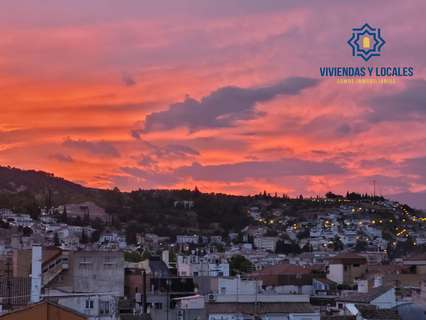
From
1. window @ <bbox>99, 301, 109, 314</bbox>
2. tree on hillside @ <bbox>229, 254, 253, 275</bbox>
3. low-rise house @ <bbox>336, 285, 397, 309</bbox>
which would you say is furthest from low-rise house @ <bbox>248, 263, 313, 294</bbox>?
window @ <bbox>99, 301, 109, 314</bbox>

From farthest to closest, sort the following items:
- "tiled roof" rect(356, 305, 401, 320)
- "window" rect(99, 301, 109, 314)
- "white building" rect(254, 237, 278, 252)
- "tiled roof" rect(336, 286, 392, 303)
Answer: "white building" rect(254, 237, 278, 252)
"tiled roof" rect(336, 286, 392, 303)
"window" rect(99, 301, 109, 314)
"tiled roof" rect(356, 305, 401, 320)

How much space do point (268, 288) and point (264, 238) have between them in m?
116

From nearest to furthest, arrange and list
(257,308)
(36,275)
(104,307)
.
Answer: (104,307), (36,275), (257,308)

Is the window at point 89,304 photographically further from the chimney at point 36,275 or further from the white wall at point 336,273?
the white wall at point 336,273

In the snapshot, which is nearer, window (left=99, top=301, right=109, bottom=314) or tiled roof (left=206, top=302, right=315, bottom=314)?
window (left=99, top=301, right=109, bottom=314)

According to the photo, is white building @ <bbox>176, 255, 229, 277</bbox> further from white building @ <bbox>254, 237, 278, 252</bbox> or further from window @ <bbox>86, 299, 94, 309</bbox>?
white building @ <bbox>254, 237, 278, 252</bbox>

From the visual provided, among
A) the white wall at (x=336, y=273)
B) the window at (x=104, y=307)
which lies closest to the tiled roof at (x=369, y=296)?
the window at (x=104, y=307)

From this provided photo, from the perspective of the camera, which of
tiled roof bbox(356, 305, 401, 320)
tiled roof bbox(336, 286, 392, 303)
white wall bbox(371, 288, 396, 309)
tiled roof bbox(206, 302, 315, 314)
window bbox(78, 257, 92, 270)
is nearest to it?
tiled roof bbox(356, 305, 401, 320)

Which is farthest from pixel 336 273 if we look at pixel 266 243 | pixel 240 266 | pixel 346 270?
pixel 266 243

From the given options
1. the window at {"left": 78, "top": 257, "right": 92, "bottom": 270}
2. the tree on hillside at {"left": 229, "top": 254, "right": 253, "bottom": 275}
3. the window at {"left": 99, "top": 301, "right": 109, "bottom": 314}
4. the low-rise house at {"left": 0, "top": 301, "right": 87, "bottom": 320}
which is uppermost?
the tree on hillside at {"left": 229, "top": 254, "right": 253, "bottom": 275}

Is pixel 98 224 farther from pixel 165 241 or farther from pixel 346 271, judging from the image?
pixel 346 271

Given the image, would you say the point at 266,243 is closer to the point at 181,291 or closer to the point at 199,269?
the point at 199,269

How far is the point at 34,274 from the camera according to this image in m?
40.6

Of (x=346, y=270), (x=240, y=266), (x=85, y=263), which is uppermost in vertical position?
(x=240, y=266)
